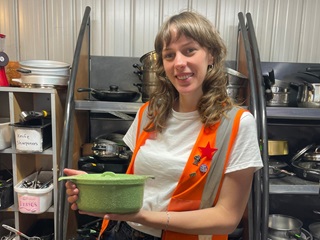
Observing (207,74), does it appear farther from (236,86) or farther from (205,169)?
(236,86)

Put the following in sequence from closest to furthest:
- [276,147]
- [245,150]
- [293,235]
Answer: [245,150]
[293,235]
[276,147]

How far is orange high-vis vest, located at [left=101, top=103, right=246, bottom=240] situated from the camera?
92 centimetres

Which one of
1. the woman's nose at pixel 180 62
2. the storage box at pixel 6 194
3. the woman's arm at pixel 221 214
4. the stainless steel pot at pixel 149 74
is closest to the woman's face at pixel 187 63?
the woman's nose at pixel 180 62

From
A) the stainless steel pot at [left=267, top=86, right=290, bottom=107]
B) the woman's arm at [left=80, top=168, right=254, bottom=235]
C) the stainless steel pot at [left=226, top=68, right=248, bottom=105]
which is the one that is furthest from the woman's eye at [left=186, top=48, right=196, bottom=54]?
the stainless steel pot at [left=267, top=86, right=290, bottom=107]

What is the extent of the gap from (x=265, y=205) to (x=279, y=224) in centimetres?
65

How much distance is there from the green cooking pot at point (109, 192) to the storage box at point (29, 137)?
97cm

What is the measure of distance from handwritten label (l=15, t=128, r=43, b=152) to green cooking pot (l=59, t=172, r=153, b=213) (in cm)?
97

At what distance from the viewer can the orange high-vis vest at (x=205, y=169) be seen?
0.92m

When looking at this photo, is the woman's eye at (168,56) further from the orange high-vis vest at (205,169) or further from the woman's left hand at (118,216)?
the woman's left hand at (118,216)

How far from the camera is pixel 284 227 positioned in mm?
1827

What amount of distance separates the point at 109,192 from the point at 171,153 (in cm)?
32

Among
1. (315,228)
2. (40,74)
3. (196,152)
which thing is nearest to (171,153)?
(196,152)

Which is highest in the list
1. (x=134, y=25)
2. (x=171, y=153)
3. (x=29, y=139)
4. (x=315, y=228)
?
(x=134, y=25)

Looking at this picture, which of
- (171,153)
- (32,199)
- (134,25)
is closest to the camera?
(171,153)
